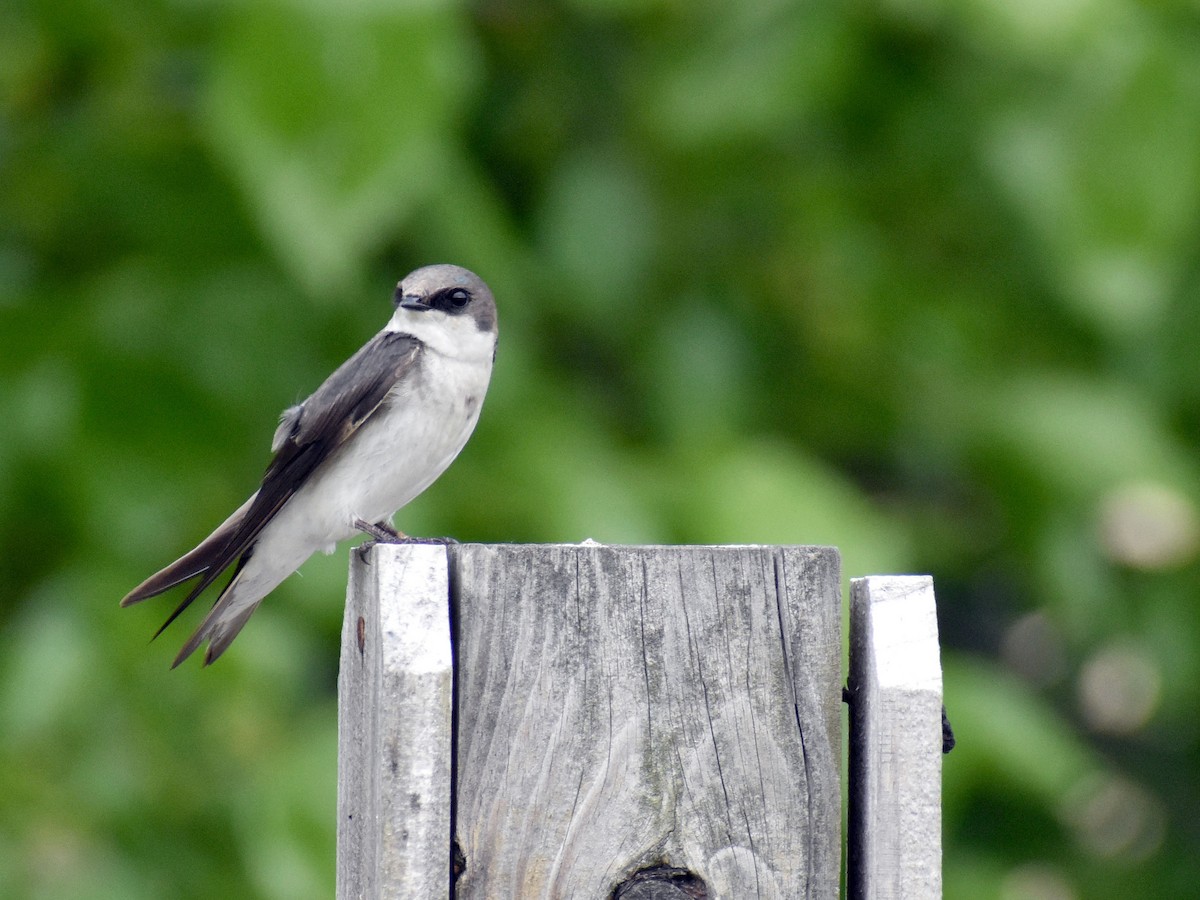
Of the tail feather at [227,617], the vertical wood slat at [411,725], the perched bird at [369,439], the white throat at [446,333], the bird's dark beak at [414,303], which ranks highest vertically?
the bird's dark beak at [414,303]

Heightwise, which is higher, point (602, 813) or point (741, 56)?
point (741, 56)

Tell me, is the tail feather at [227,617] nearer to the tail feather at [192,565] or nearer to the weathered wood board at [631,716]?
the tail feather at [192,565]

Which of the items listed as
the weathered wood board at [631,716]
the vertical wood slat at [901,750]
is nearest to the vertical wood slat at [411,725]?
the weathered wood board at [631,716]

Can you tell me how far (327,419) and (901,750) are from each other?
5.20 ft

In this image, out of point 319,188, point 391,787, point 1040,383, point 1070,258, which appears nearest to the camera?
point 391,787

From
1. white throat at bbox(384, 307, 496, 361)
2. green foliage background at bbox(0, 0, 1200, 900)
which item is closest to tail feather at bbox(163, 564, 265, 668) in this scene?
green foliage background at bbox(0, 0, 1200, 900)

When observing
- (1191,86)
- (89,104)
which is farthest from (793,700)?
(89,104)

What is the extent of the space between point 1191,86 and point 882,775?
2.52 metres

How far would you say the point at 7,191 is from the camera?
3.67m

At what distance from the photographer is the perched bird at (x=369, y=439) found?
8.99 ft

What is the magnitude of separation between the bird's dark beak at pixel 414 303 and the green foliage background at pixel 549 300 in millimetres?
180

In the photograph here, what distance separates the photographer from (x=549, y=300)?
148 inches

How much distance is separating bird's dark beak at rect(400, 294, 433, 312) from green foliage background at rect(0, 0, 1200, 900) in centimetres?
18

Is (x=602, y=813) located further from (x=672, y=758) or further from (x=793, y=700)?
(x=793, y=700)
